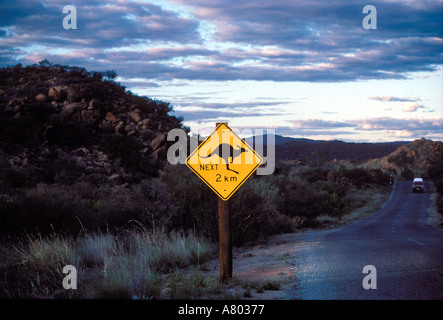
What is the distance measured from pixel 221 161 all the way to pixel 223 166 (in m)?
0.12

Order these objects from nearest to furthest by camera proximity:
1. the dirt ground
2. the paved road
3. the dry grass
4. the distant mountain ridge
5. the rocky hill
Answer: the dry grass → the paved road → the dirt ground → the rocky hill → the distant mountain ridge

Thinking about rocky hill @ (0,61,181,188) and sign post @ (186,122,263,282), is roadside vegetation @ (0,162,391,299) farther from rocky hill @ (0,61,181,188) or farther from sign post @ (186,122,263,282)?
rocky hill @ (0,61,181,188)

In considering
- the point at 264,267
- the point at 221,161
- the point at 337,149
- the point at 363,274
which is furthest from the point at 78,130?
the point at 337,149

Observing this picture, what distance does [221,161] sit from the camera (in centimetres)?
935

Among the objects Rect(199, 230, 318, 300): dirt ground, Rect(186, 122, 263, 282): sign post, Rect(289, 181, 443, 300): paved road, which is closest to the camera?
Rect(289, 181, 443, 300): paved road

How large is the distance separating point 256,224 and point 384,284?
1023 cm

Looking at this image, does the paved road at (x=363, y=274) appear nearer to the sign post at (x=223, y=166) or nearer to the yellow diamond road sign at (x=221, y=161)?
the sign post at (x=223, y=166)

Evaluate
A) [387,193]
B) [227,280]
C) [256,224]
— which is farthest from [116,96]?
[387,193]

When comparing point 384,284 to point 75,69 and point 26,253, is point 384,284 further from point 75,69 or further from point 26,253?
point 75,69

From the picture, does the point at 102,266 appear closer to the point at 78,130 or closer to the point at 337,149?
the point at 78,130

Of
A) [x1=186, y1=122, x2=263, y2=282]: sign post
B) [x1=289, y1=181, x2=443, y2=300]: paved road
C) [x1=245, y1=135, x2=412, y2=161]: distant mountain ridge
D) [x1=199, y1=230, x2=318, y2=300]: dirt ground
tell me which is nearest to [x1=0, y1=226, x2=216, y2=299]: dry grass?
[x1=199, y1=230, x2=318, y2=300]: dirt ground

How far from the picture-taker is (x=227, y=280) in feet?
30.1

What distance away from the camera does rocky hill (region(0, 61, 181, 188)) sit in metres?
31.5

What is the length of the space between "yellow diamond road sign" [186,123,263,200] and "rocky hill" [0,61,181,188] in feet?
62.6
